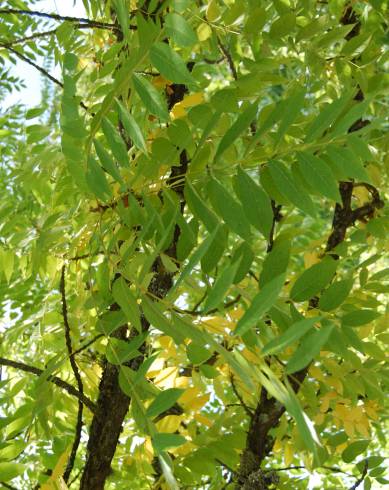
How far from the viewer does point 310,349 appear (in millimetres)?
458

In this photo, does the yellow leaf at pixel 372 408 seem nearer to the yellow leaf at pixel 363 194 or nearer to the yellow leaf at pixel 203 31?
the yellow leaf at pixel 363 194

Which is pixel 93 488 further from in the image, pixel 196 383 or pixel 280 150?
pixel 280 150

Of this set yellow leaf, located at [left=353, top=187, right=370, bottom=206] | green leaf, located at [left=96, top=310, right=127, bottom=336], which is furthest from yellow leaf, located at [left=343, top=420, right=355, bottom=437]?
green leaf, located at [left=96, top=310, right=127, bottom=336]

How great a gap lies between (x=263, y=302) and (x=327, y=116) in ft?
0.66

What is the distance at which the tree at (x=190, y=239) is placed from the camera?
23.7 inches

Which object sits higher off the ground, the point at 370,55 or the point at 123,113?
the point at 370,55

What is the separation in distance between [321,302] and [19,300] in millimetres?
1394

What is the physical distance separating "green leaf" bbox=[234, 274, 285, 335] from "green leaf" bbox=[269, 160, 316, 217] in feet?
0.59

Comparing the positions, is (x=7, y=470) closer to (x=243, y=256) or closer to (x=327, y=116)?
(x=243, y=256)

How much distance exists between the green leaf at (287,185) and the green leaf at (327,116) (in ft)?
0.15

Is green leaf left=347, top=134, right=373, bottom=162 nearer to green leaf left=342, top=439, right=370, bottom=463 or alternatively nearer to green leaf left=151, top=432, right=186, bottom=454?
green leaf left=151, top=432, right=186, bottom=454

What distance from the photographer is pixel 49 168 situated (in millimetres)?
1135

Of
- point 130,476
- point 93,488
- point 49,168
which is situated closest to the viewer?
point 93,488

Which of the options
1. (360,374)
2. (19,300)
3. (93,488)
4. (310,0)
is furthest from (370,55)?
(19,300)
